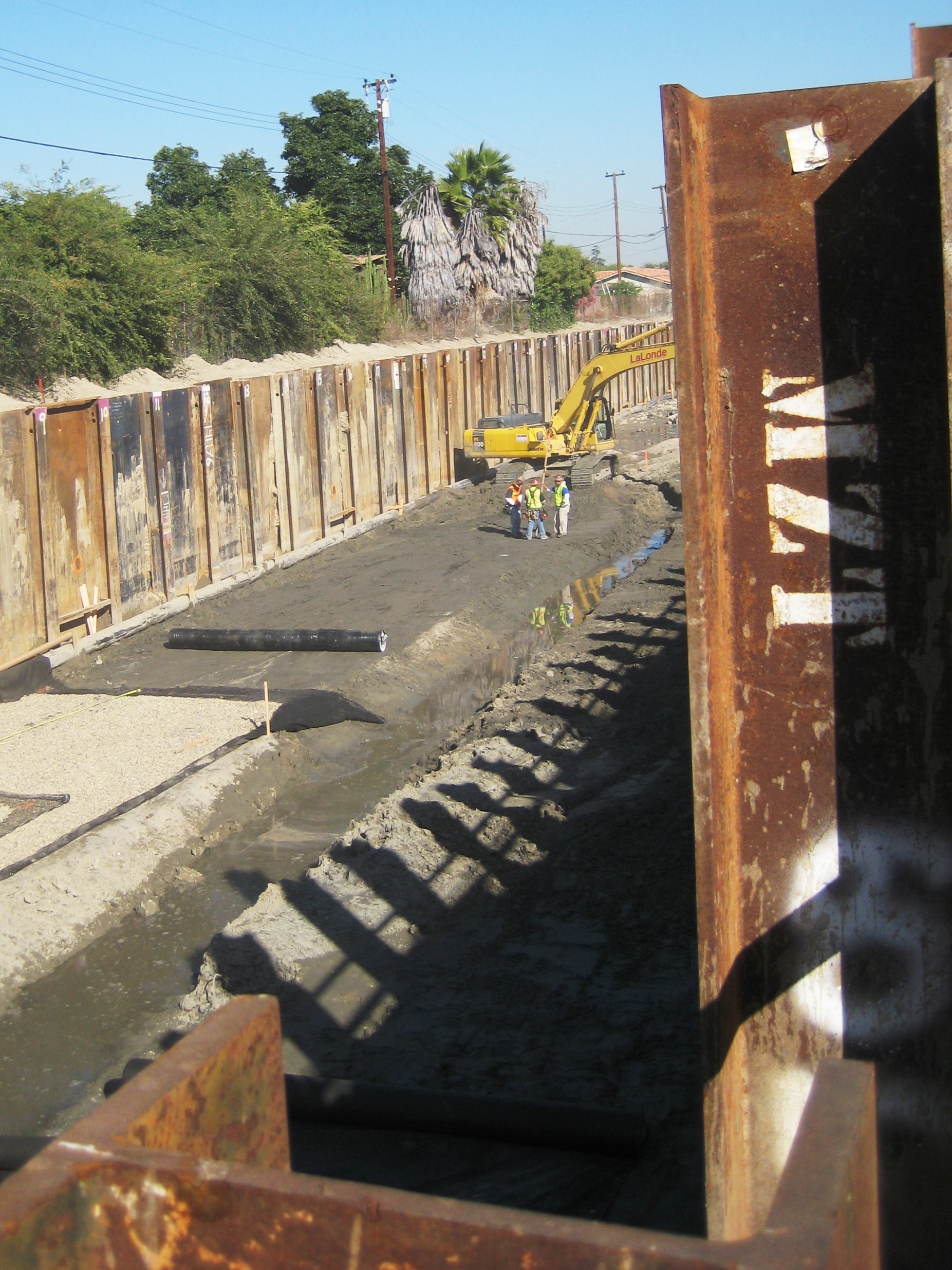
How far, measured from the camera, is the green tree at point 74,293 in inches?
980

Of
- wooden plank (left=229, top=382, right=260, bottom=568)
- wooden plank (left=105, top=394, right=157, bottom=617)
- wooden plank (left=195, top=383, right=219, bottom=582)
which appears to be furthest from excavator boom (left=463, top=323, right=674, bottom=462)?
wooden plank (left=105, top=394, right=157, bottom=617)

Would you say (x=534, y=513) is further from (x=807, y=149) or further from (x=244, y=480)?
(x=807, y=149)

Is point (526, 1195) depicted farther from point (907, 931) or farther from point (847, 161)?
point (847, 161)

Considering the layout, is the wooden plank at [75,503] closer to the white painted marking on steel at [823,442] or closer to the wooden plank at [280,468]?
the wooden plank at [280,468]

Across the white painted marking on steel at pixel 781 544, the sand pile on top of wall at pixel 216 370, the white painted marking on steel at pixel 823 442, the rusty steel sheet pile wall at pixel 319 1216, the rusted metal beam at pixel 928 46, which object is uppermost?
the sand pile on top of wall at pixel 216 370

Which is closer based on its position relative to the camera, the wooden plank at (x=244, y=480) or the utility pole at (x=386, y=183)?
the wooden plank at (x=244, y=480)

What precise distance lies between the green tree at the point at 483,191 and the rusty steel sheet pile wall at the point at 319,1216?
4857cm

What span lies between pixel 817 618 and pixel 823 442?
39 cm

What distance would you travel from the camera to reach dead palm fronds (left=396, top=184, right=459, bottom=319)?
4675 cm

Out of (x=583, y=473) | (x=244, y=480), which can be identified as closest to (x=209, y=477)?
(x=244, y=480)

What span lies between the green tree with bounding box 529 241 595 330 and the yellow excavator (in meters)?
35.7

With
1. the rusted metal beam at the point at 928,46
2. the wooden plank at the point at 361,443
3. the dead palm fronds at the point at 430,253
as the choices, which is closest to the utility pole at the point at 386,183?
the dead palm fronds at the point at 430,253

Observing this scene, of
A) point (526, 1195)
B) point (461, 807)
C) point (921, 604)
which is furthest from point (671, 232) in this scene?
point (461, 807)

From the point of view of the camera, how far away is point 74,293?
26.8 metres
